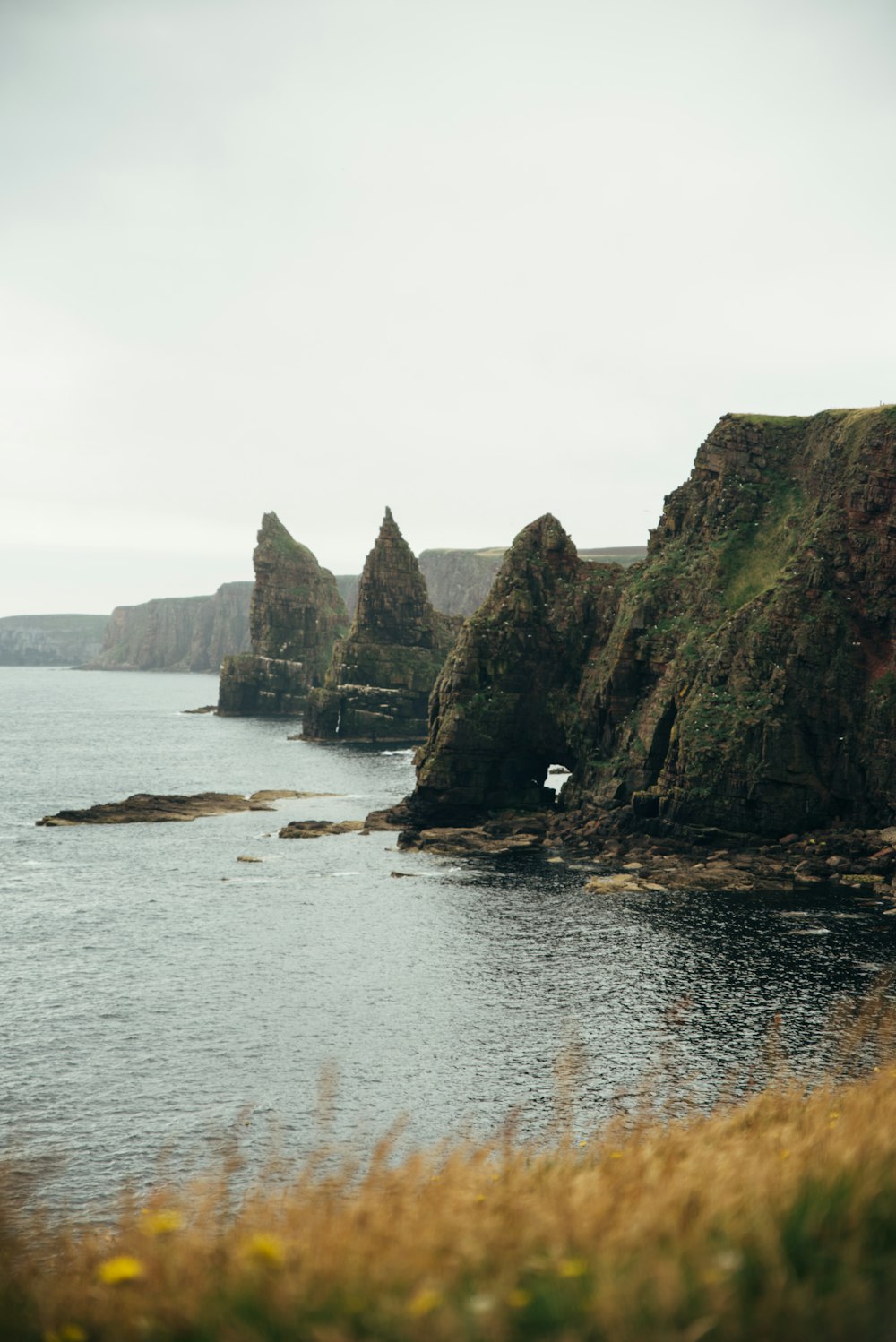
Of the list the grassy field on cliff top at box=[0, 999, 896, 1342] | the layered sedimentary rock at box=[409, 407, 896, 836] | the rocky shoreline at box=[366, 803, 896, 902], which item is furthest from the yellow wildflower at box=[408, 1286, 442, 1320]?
the layered sedimentary rock at box=[409, 407, 896, 836]

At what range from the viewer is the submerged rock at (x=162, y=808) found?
112m

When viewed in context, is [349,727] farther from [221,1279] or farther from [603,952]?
[221,1279]

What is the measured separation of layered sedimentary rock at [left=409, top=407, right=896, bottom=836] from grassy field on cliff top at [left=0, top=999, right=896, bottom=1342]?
77234 mm

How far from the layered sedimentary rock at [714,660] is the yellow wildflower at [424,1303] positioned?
80.2 m

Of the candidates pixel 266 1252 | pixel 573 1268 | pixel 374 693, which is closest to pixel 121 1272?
pixel 266 1252

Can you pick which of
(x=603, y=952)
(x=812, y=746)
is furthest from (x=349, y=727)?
(x=603, y=952)

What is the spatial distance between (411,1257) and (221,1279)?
5.07ft

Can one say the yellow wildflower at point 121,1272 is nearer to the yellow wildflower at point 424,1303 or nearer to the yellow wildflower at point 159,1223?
the yellow wildflower at point 159,1223

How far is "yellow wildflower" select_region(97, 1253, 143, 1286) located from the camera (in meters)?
8.61

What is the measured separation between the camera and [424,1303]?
784cm

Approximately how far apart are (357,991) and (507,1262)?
49345 millimetres

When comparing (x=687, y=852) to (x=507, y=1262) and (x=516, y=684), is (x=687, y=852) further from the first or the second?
(x=507, y=1262)

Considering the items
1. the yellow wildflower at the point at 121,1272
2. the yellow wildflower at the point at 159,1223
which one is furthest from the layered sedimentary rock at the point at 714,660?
the yellow wildflower at the point at 121,1272

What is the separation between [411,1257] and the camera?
8789mm
